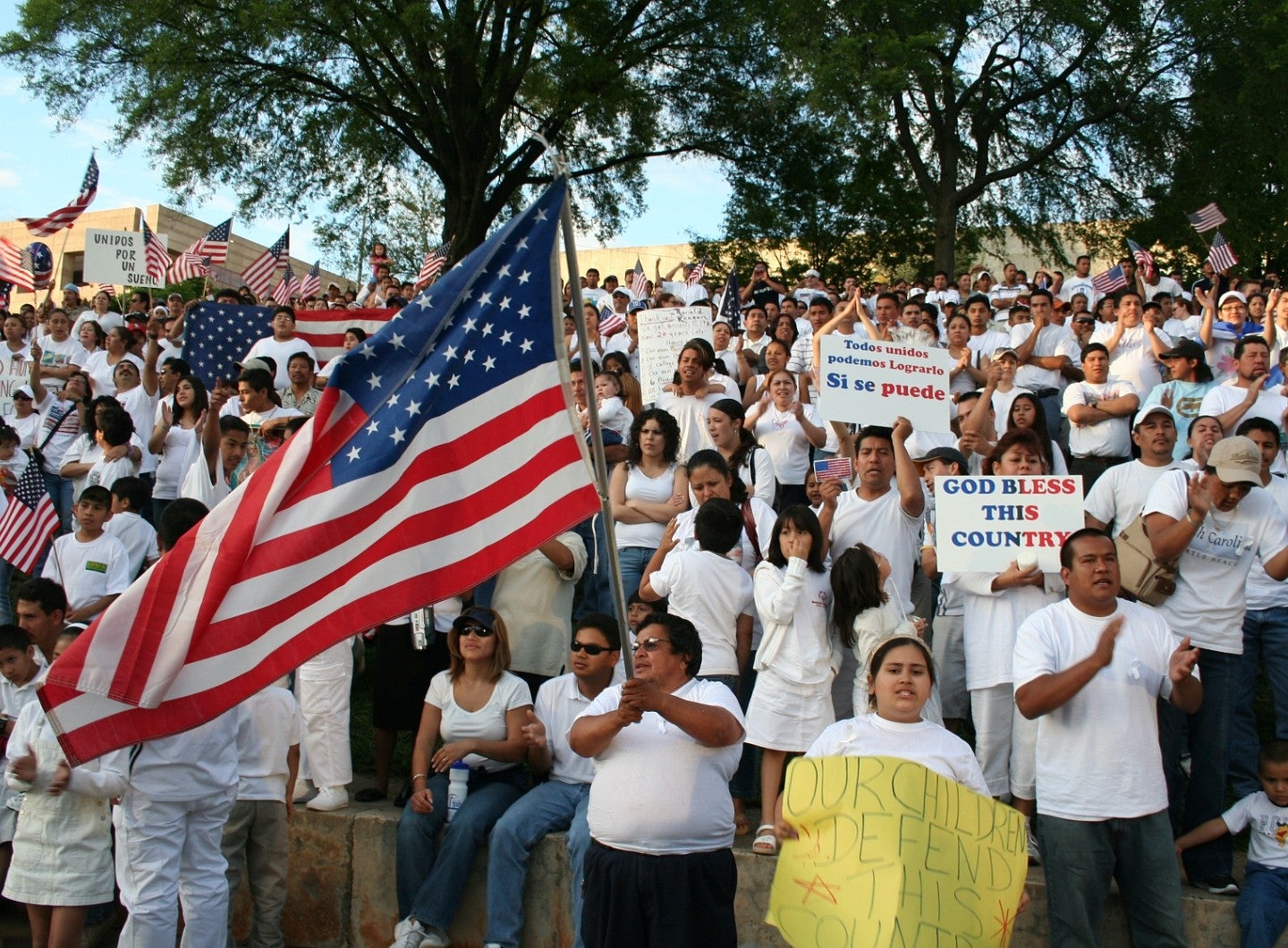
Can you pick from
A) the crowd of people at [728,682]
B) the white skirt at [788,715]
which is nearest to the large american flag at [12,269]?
the crowd of people at [728,682]

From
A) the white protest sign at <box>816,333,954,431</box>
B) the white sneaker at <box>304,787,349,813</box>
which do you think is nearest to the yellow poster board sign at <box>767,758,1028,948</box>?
the white sneaker at <box>304,787,349,813</box>

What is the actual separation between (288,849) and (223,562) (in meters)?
3.76

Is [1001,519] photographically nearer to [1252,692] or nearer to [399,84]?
[1252,692]

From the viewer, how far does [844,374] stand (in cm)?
829

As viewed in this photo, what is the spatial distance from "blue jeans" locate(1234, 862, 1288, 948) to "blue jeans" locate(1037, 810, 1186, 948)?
46cm

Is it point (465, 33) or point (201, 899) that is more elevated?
point (465, 33)

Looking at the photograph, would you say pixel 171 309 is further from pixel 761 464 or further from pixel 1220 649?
pixel 1220 649

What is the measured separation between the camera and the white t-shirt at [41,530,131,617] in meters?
8.78

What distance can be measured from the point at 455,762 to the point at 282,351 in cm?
657

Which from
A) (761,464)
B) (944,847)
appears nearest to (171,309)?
(761,464)

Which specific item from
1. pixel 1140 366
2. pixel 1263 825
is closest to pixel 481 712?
pixel 1263 825

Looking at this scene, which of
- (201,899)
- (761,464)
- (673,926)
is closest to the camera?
(673,926)

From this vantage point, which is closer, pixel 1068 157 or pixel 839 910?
pixel 839 910

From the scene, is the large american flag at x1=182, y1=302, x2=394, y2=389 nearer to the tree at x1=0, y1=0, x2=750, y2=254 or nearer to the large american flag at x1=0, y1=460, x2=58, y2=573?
the large american flag at x1=0, y1=460, x2=58, y2=573
